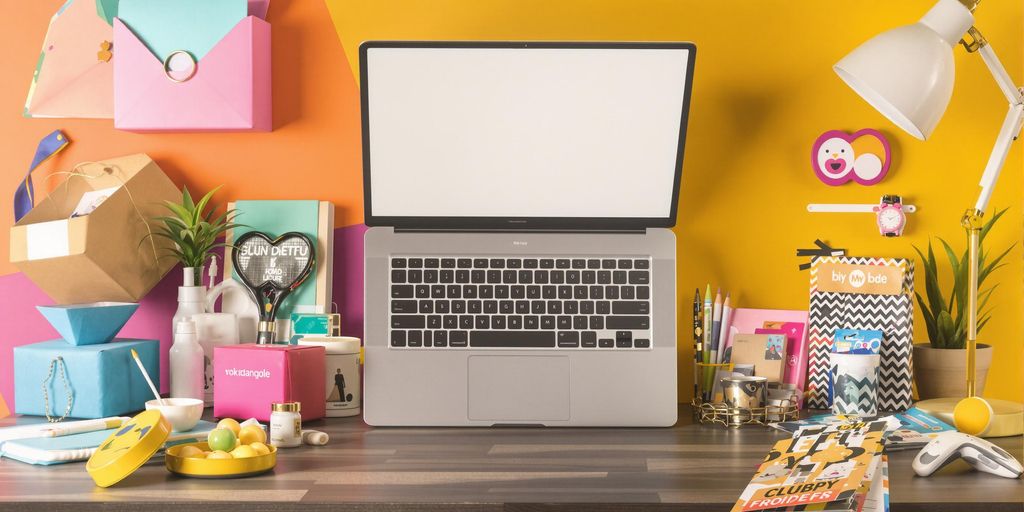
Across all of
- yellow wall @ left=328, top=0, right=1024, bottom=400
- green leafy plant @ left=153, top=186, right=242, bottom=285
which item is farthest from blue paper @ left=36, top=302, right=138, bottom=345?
yellow wall @ left=328, top=0, right=1024, bottom=400

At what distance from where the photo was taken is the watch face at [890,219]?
1.41 metres

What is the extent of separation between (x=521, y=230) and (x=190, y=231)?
1.72ft

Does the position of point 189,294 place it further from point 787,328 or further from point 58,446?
point 787,328

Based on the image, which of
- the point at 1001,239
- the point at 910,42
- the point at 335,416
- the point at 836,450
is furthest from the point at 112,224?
the point at 1001,239

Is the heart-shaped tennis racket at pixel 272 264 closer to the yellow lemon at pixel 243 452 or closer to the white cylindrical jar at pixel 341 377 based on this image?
the white cylindrical jar at pixel 341 377

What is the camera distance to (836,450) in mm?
835

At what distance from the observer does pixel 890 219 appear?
1.42m

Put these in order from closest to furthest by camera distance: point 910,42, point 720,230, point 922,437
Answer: point 922,437, point 910,42, point 720,230

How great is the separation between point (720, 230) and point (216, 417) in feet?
2.73

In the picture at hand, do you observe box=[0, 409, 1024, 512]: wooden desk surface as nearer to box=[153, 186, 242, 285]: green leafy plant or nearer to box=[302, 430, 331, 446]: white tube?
box=[302, 430, 331, 446]: white tube

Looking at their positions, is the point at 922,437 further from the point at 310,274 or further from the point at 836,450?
the point at 310,274

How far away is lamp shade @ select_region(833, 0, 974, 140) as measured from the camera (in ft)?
3.97

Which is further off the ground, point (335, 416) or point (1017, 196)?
point (1017, 196)

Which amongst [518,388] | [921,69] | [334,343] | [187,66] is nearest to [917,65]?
[921,69]
